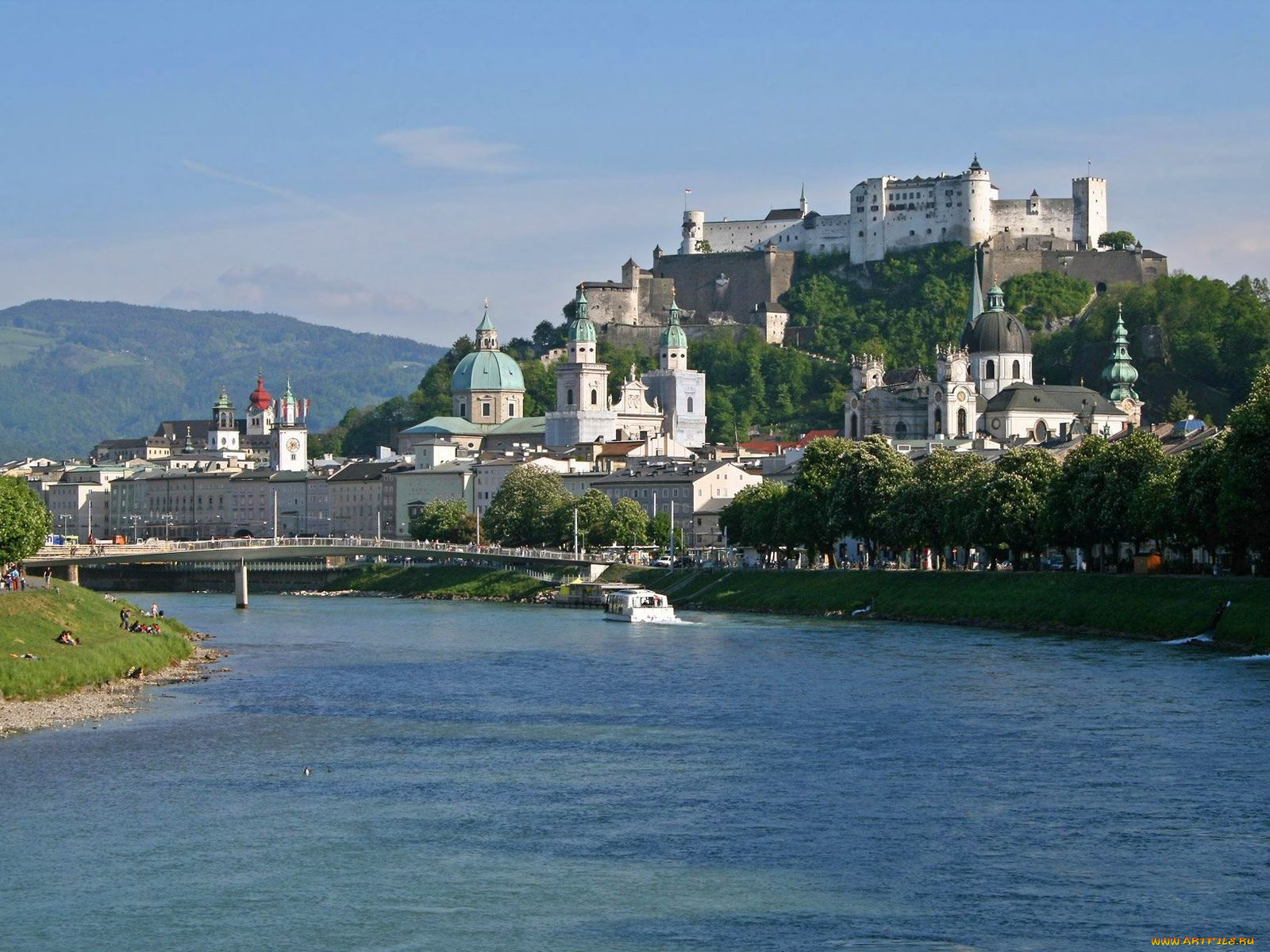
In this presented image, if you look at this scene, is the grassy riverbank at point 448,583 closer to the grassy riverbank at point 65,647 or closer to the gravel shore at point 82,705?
the grassy riverbank at point 65,647

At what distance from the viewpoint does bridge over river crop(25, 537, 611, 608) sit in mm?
96375

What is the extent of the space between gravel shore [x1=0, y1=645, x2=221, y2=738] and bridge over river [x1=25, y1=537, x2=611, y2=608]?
42.0 meters

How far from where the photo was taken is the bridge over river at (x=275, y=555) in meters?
96.4

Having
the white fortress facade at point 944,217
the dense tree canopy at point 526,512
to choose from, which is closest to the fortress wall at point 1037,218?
the white fortress facade at point 944,217

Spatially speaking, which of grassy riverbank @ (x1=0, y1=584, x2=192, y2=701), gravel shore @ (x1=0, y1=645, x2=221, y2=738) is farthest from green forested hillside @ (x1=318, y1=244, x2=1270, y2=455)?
gravel shore @ (x1=0, y1=645, x2=221, y2=738)

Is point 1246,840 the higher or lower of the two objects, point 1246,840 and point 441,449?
the lower

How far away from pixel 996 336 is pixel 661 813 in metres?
122

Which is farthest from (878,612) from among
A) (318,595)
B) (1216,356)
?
(1216,356)

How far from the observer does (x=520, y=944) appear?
88.7ft

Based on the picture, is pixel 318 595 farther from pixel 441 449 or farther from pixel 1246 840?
pixel 1246 840

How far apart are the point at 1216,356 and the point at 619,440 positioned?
41820 millimetres

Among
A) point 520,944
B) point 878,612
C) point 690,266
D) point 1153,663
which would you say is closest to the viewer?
point 520,944

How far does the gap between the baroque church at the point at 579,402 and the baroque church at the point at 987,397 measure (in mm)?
16223

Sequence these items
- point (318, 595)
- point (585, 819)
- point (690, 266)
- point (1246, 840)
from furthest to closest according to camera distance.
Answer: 1. point (690, 266)
2. point (318, 595)
3. point (585, 819)
4. point (1246, 840)
